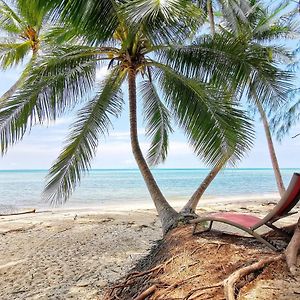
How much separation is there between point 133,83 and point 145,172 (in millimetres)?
1608

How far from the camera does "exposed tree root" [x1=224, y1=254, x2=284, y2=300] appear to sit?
6.68 ft

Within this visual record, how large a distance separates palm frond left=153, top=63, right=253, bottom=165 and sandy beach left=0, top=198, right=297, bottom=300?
194 cm

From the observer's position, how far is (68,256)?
493 centimetres

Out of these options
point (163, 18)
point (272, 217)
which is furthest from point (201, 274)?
point (163, 18)

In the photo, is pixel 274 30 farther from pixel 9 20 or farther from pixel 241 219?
pixel 241 219

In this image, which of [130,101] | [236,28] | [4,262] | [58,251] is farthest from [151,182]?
[236,28]

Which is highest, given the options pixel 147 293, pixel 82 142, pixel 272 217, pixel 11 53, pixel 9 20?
pixel 9 20

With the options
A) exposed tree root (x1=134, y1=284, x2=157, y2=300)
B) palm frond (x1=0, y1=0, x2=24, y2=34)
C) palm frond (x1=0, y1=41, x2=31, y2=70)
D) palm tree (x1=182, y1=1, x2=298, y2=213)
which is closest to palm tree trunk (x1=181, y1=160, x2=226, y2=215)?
exposed tree root (x1=134, y1=284, x2=157, y2=300)

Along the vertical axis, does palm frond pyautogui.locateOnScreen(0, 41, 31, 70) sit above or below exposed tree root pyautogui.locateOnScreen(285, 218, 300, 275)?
above

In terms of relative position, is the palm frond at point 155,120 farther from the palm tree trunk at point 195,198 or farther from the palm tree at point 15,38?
the palm tree at point 15,38

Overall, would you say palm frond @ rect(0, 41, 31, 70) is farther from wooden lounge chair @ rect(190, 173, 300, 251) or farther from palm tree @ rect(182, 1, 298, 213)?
wooden lounge chair @ rect(190, 173, 300, 251)

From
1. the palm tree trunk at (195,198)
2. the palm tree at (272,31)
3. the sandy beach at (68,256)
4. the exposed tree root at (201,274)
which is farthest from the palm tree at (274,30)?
the exposed tree root at (201,274)

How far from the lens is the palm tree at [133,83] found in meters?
4.48

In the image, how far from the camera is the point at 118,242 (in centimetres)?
584
